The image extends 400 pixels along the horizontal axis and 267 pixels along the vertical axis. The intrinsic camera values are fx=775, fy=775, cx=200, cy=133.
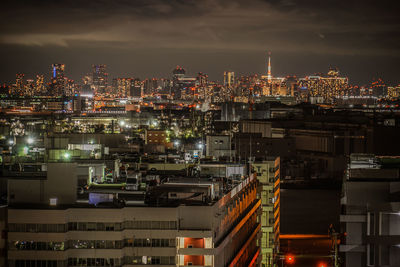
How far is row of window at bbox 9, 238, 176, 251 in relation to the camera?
31.6ft

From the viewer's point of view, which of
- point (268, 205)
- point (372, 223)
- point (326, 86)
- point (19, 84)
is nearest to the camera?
point (372, 223)

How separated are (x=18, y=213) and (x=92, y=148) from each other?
37.3 ft

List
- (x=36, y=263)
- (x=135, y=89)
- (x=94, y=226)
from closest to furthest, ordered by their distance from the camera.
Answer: (x=36, y=263) → (x=94, y=226) → (x=135, y=89)

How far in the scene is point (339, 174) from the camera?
5100 cm

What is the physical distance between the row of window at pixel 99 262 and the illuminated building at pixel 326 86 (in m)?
109

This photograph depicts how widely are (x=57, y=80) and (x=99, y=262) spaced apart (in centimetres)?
10244

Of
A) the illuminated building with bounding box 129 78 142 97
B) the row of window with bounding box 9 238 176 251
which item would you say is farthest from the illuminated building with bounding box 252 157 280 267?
the illuminated building with bounding box 129 78 142 97

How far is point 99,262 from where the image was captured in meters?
9.68

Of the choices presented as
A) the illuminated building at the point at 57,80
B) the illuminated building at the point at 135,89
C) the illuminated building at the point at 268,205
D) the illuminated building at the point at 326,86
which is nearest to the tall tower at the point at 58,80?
the illuminated building at the point at 57,80

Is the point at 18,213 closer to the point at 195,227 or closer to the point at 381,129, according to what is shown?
the point at 195,227

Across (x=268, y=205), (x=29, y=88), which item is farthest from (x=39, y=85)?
(x=268, y=205)

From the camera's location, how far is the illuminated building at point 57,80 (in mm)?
107250

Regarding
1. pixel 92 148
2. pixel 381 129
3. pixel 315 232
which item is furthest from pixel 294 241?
pixel 381 129

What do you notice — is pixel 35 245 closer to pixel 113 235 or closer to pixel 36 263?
pixel 36 263
